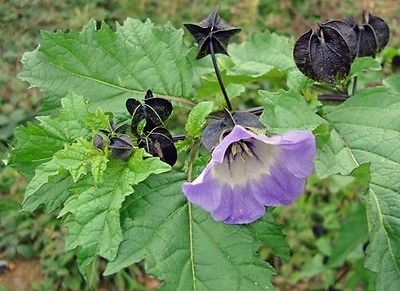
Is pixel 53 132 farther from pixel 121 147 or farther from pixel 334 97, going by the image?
pixel 334 97

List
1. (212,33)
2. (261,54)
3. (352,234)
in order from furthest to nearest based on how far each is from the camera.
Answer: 1. (352,234)
2. (261,54)
3. (212,33)

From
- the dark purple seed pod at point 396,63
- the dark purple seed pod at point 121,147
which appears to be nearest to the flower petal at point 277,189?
the dark purple seed pod at point 121,147

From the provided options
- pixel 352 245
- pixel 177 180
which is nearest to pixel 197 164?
pixel 177 180

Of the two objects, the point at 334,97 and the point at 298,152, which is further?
the point at 334,97

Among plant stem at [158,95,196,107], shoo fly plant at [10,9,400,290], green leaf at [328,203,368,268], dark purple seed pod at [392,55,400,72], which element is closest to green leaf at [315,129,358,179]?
shoo fly plant at [10,9,400,290]

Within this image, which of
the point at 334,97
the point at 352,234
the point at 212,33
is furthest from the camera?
the point at 352,234

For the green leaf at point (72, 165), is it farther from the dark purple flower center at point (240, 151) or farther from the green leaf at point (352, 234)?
the green leaf at point (352, 234)

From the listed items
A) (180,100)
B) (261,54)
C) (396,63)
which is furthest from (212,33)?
(396,63)
